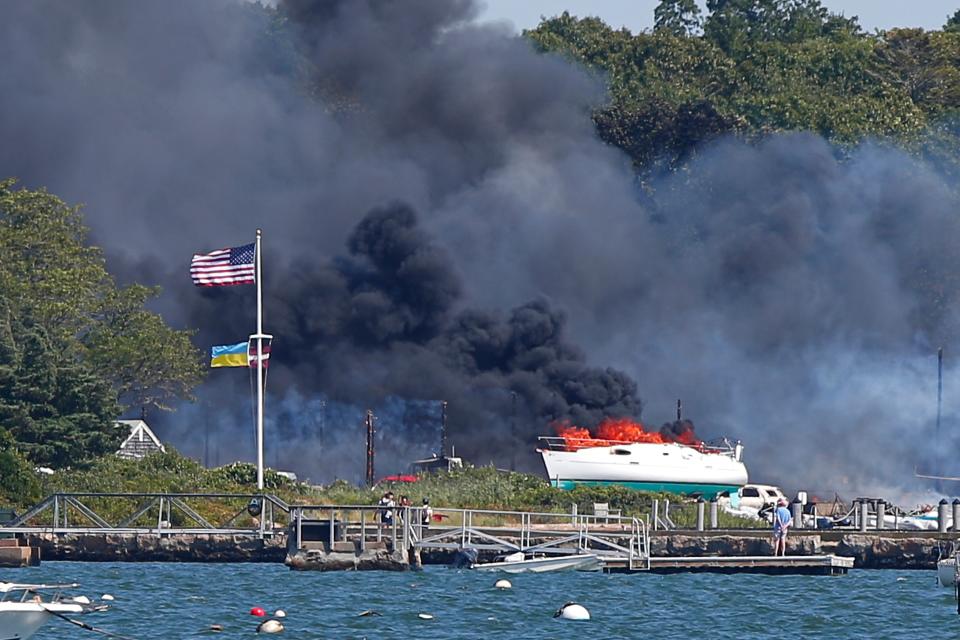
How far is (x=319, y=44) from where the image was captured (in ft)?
445

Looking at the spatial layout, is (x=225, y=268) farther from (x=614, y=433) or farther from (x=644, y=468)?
(x=614, y=433)

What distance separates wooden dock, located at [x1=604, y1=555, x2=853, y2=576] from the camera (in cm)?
6322

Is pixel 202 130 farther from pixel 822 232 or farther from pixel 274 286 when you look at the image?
pixel 822 232

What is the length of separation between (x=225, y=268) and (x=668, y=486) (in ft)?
87.1

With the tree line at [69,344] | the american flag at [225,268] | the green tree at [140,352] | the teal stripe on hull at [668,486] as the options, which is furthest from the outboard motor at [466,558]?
the green tree at [140,352]

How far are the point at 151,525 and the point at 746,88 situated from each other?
293 feet

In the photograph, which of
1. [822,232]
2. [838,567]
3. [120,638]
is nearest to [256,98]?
[822,232]

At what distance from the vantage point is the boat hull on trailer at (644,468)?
94438 mm

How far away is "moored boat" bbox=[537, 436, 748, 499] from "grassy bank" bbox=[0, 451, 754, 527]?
9559mm

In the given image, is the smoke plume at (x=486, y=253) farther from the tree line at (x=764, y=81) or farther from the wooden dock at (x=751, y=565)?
the wooden dock at (x=751, y=565)

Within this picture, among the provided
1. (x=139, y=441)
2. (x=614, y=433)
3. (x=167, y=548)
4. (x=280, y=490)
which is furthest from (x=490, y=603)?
(x=139, y=441)

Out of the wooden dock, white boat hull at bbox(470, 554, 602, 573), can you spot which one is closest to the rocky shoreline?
the wooden dock

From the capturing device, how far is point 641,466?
311 ft

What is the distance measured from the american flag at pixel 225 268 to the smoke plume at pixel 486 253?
2675 centimetres
